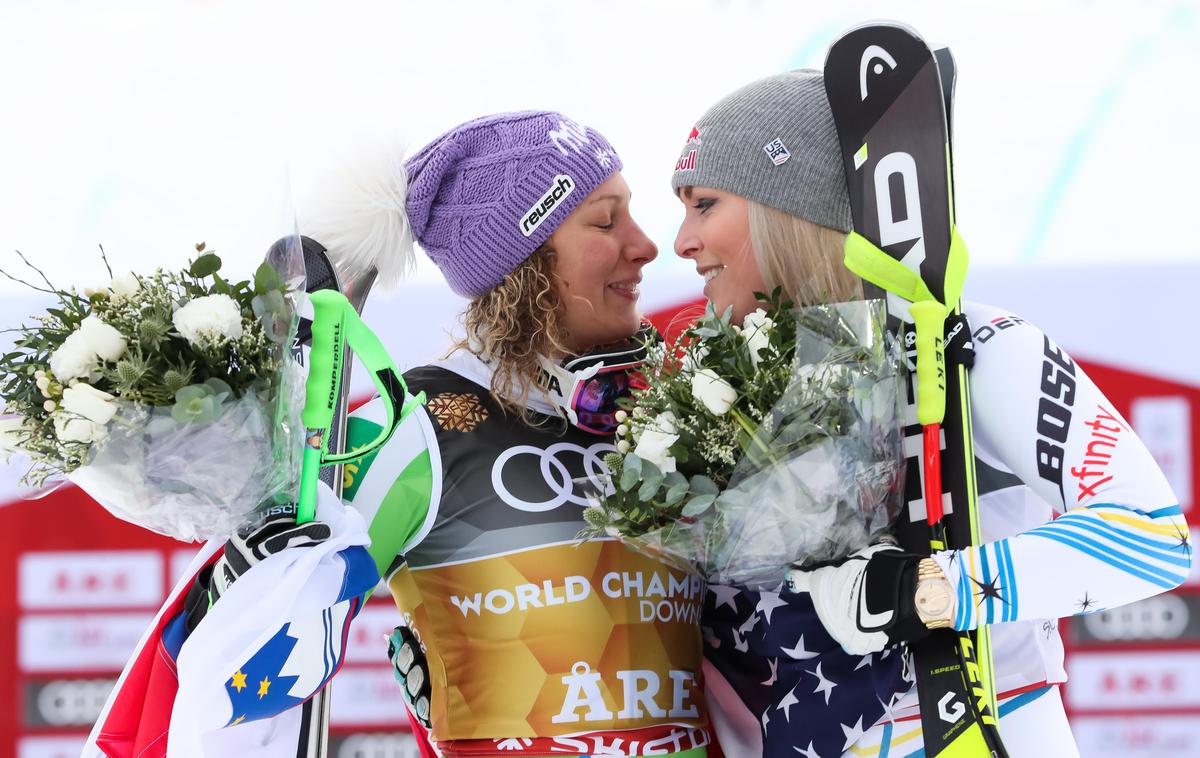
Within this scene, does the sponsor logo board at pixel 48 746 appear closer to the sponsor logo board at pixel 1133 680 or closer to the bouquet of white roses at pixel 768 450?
the bouquet of white roses at pixel 768 450

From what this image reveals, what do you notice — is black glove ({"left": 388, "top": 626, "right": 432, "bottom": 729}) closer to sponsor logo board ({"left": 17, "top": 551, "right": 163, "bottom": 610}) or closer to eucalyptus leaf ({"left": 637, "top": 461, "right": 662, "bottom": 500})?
eucalyptus leaf ({"left": 637, "top": 461, "right": 662, "bottom": 500})

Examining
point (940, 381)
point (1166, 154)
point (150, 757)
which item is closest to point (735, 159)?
point (940, 381)

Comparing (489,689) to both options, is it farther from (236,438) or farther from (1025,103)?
(1025,103)

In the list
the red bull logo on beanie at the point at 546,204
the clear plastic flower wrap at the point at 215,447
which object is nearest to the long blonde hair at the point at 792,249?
the red bull logo on beanie at the point at 546,204

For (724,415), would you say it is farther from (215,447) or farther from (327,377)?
(215,447)

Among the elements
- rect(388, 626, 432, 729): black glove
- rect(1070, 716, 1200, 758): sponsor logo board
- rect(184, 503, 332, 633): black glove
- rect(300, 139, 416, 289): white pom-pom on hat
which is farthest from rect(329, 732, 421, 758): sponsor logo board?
rect(184, 503, 332, 633): black glove

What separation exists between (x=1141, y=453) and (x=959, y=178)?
2.45m

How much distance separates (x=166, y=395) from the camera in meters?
1.28

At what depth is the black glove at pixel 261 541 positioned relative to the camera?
1.42 m

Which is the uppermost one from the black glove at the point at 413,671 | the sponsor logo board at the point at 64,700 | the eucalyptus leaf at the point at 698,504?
the eucalyptus leaf at the point at 698,504

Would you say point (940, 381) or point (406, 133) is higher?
point (406, 133)

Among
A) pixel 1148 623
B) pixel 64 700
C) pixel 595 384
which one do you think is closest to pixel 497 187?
pixel 595 384

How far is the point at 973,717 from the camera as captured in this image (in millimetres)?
1481

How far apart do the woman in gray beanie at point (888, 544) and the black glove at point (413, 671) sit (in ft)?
1.53
